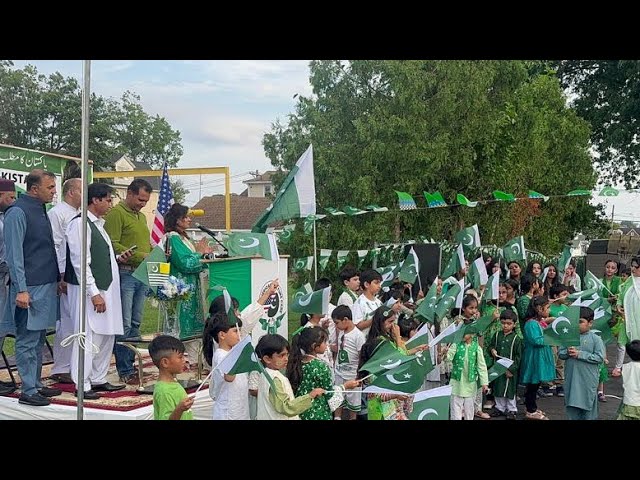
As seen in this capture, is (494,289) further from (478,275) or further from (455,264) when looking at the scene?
(455,264)

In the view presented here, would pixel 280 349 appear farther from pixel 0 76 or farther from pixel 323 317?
pixel 0 76

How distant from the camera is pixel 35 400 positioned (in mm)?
5371

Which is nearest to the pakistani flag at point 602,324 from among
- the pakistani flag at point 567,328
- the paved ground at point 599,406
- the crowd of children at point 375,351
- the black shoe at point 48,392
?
the crowd of children at point 375,351

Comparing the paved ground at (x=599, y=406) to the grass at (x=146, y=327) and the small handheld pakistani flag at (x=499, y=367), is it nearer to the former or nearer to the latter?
the small handheld pakistani flag at (x=499, y=367)

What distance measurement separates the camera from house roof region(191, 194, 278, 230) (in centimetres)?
4259

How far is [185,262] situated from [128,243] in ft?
2.29

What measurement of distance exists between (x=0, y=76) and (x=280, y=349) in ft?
99.7

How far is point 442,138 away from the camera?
47.6 feet

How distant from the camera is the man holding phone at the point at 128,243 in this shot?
6387 mm

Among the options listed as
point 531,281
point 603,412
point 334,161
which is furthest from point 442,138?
point 603,412

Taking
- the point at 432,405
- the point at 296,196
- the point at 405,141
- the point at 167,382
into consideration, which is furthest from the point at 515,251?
the point at 167,382

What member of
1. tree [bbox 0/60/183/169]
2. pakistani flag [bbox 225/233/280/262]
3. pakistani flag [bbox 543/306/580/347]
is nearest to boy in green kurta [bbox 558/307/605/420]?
pakistani flag [bbox 543/306/580/347]

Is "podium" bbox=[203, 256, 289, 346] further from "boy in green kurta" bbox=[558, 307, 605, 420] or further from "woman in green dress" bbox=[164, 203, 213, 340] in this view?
"boy in green kurta" bbox=[558, 307, 605, 420]

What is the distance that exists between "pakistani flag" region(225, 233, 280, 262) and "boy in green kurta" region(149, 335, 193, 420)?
2.01m
